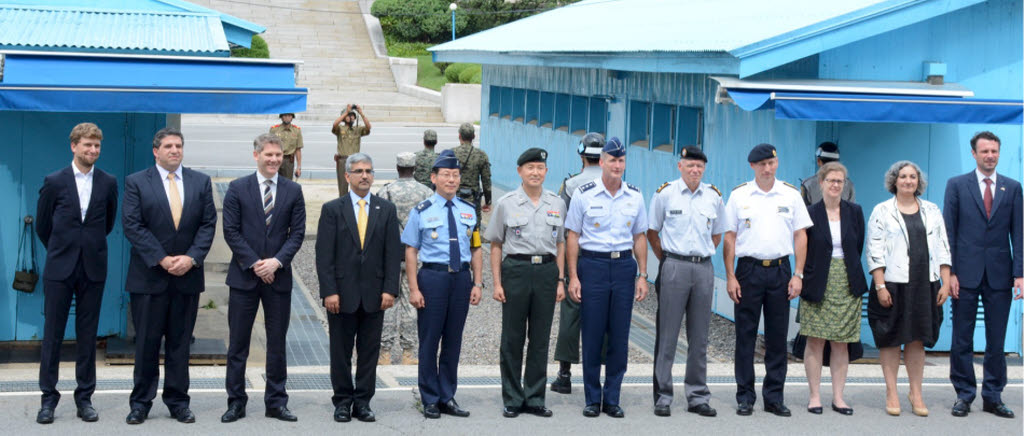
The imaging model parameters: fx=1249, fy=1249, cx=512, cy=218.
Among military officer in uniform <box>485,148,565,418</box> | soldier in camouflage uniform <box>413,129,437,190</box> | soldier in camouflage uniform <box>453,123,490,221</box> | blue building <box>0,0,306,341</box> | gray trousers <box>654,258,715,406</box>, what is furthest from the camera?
soldier in camouflage uniform <box>453,123,490,221</box>

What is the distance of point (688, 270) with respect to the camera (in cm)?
805

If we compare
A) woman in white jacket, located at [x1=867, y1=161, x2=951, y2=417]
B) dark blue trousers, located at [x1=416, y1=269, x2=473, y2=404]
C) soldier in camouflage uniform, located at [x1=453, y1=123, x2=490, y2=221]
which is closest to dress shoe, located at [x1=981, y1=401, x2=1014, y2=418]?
woman in white jacket, located at [x1=867, y1=161, x2=951, y2=417]

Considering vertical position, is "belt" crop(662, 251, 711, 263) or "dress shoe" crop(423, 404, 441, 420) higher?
"belt" crop(662, 251, 711, 263)

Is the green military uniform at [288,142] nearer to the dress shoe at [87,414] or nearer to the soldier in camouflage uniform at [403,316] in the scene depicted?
the soldier in camouflage uniform at [403,316]

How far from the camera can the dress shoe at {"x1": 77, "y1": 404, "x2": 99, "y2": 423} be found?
7398 millimetres

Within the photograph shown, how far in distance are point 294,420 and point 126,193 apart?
171 centimetres

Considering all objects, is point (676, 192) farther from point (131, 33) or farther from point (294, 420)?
point (131, 33)

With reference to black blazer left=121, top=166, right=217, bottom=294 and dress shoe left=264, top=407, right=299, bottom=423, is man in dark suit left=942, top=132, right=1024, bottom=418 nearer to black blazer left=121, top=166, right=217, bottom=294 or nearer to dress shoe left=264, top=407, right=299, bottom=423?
dress shoe left=264, top=407, right=299, bottom=423

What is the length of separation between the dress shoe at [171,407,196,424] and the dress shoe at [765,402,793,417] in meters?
3.66

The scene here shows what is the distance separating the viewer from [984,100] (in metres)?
9.84

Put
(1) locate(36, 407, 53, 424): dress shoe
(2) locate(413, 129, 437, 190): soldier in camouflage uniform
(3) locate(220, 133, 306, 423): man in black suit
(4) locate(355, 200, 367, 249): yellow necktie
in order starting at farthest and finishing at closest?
(2) locate(413, 129, 437, 190): soldier in camouflage uniform, (4) locate(355, 200, 367, 249): yellow necktie, (3) locate(220, 133, 306, 423): man in black suit, (1) locate(36, 407, 53, 424): dress shoe

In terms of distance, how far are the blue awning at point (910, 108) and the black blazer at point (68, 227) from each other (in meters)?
4.91

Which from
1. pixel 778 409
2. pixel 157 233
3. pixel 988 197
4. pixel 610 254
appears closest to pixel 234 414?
pixel 157 233

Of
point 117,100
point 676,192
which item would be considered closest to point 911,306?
point 676,192
